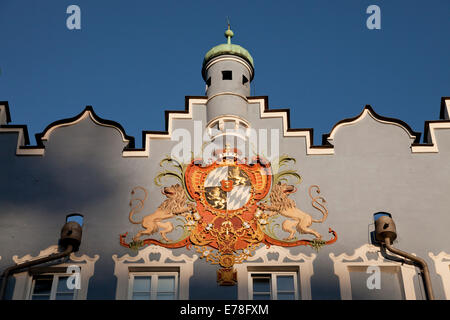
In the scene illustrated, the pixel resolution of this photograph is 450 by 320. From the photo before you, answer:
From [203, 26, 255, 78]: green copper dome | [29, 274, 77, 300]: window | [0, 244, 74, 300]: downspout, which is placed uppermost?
[203, 26, 255, 78]: green copper dome

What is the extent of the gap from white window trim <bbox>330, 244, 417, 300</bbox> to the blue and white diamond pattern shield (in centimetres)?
241

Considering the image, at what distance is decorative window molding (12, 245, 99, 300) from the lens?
15.2 m

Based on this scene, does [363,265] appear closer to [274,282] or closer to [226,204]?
[274,282]

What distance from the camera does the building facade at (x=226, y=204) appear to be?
15.4 m

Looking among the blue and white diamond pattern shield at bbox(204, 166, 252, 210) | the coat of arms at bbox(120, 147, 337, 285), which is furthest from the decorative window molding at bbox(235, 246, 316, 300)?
the blue and white diamond pattern shield at bbox(204, 166, 252, 210)

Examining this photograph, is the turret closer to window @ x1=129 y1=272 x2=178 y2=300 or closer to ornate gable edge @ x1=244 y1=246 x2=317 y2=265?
ornate gable edge @ x1=244 y1=246 x2=317 y2=265

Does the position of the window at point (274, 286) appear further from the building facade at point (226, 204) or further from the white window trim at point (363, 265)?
the white window trim at point (363, 265)

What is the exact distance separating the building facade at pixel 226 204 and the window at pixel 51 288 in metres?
0.02

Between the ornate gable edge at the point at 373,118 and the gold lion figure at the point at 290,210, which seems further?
the ornate gable edge at the point at 373,118

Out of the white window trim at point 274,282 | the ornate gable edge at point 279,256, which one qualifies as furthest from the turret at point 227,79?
the white window trim at point 274,282

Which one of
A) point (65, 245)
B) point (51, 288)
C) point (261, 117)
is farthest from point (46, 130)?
point (261, 117)
